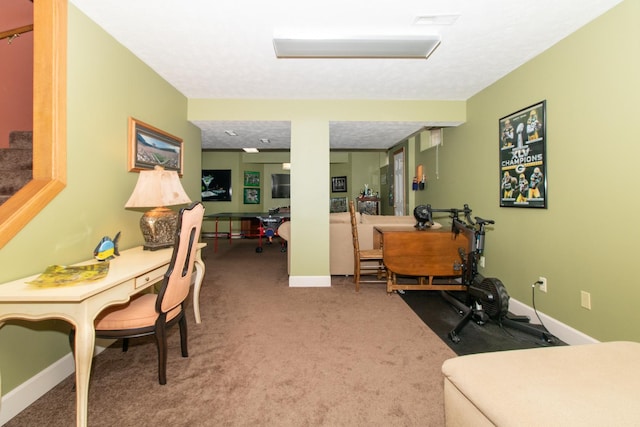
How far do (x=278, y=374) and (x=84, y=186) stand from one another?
183 cm

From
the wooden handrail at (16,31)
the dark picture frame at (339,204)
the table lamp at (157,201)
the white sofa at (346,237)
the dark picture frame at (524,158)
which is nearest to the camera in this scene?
the wooden handrail at (16,31)

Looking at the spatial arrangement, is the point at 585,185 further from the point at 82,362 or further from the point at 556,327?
the point at 82,362

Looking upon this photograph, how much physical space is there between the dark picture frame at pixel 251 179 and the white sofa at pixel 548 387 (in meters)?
7.57

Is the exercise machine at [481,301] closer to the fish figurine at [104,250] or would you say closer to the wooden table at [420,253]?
the wooden table at [420,253]

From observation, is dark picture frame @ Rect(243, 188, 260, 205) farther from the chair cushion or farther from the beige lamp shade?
the chair cushion

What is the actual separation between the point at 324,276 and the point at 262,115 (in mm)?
2215

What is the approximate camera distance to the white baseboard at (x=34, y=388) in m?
1.36

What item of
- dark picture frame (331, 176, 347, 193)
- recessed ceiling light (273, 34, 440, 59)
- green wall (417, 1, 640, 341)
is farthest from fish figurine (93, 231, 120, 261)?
dark picture frame (331, 176, 347, 193)

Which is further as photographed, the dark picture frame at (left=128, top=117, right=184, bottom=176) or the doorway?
the doorway

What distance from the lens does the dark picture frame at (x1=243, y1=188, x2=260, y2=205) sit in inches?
313

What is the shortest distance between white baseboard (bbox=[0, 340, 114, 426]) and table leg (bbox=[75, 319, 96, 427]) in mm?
498

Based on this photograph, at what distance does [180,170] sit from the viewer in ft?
10.2

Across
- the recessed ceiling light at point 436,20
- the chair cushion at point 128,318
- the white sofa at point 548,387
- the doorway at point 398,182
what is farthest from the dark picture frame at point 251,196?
the white sofa at point 548,387

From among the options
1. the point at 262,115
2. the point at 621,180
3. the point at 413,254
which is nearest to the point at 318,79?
the point at 262,115
